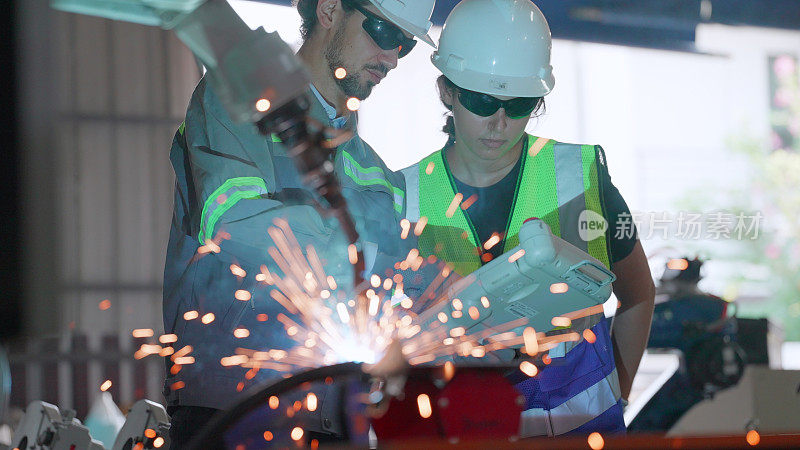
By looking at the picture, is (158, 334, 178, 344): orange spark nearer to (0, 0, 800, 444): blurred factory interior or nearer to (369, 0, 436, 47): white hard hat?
(0, 0, 800, 444): blurred factory interior

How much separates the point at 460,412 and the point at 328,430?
1013 mm

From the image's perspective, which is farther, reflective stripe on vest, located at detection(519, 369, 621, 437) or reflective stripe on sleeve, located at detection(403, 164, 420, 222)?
reflective stripe on sleeve, located at detection(403, 164, 420, 222)

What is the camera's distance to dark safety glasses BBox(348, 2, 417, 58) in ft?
8.27

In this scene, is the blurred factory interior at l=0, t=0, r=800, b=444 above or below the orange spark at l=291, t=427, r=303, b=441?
above

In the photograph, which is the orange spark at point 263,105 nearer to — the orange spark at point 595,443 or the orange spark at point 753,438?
the orange spark at point 595,443

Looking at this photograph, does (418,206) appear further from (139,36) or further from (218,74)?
(139,36)

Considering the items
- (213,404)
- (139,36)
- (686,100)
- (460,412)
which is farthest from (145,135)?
(460,412)

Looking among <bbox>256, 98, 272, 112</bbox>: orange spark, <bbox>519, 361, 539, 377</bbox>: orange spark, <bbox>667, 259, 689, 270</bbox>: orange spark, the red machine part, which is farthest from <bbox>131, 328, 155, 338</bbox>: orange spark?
the red machine part

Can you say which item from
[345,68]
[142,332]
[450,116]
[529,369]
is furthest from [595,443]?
[142,332]

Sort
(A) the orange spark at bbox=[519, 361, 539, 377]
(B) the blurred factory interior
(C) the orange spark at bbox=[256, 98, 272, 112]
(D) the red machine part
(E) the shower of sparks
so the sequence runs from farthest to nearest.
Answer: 1. (E) the shower of sparks
2. (A) the orange spark at bbox=[519, 361, 539, 377]
3. (C) the orange spark at bbox=[256, 98, 272, 112]
4. (D) the red machine part
5. (B) the blurred factory interior

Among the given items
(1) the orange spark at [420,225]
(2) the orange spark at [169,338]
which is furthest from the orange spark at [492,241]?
(2) the orange spark at [169,338]

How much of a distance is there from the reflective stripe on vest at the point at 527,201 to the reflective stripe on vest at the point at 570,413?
41 centimetres

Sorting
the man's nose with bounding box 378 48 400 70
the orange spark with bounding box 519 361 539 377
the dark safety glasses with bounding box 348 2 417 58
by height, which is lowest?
the orange spark with bounding box 519 361 539 377

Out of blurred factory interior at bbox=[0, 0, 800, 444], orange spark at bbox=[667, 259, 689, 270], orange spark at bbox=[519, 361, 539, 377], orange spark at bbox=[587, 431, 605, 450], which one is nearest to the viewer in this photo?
blurred factory interior at bbox=[0, 0, 800, 444]
